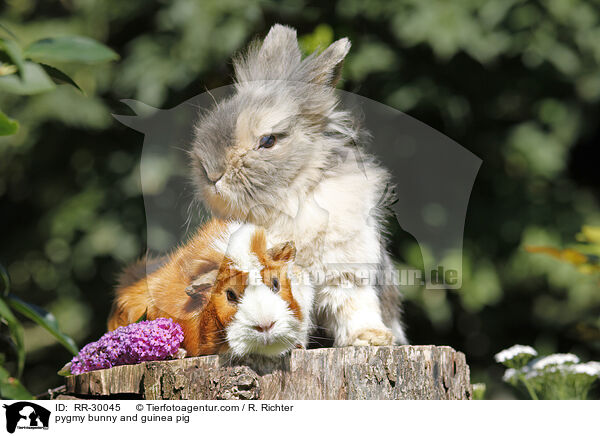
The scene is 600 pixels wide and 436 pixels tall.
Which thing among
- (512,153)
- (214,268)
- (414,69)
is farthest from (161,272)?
(512,153)

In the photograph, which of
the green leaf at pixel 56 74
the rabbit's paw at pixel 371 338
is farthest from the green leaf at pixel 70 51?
the rabbit's paw at pixel 371 338

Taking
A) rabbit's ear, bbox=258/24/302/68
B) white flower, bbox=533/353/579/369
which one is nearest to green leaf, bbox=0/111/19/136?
rabbit's ear, bbox=258/24/302/68

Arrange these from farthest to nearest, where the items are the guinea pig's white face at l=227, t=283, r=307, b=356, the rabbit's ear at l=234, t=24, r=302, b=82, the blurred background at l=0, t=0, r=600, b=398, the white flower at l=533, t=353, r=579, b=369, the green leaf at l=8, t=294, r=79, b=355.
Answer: the white flower at l=533, t=353, r=579, b=369 → the blurred background at l=0, t=0, r=600, b=398 → the rabbit's ear at l=234, t=24, r=302, b=82 → the guinea pig's white face at l=227, t=283, r=307, b=356 → the green leaf at l=8, t=294, r=79, b=355

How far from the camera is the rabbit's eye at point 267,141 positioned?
137 cm

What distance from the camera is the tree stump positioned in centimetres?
140

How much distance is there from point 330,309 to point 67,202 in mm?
1054

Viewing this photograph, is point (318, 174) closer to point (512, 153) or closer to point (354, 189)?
point (354, 189)

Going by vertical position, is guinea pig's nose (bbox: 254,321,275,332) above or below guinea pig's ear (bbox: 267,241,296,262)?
below

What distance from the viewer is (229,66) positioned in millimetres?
1627

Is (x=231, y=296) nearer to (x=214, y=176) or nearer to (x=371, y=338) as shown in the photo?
(x=214, y=176)

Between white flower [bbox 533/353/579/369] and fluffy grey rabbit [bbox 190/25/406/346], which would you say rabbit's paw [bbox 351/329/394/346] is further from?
white flower [bbox 533/353/579/369]
